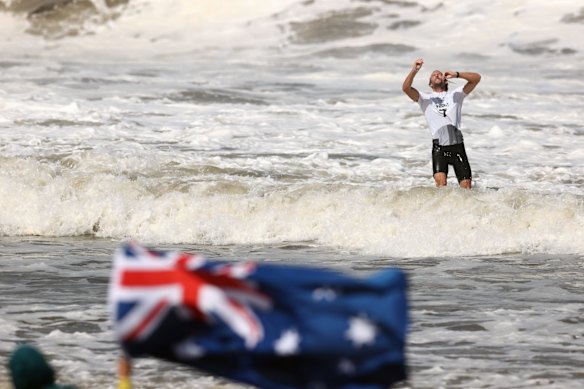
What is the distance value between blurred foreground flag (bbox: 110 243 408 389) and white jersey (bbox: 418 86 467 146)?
8778mm

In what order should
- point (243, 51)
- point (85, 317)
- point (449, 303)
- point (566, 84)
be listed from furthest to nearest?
point (243, 51) < point (566, 84) < point (449, 303) < point (85, 317)

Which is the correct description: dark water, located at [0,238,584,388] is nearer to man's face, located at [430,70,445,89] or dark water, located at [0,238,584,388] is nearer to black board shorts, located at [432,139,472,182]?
black board shorts, located at [432,139,472,182]

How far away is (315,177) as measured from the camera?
56.4 ft

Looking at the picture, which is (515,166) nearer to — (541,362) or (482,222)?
(482,222)

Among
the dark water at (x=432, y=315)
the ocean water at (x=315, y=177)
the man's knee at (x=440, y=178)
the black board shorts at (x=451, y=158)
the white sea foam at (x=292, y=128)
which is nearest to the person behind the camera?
the dark water at (x=432, y=315)

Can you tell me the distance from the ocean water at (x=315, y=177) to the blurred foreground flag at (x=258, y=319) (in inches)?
118

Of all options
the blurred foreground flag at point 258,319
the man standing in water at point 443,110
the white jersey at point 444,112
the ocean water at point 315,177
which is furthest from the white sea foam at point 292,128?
the blurred foreground flag at point 258,319

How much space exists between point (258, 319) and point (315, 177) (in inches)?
500

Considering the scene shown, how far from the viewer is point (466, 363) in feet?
26.5

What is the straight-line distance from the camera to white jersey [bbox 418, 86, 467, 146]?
1323 cm

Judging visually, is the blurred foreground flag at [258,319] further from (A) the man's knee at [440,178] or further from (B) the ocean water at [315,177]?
(A) the man's knee at [440,178]

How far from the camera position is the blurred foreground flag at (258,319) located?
4.48m

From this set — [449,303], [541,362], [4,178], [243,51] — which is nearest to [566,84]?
[243,51]

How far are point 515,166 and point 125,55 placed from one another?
17.0 metres
